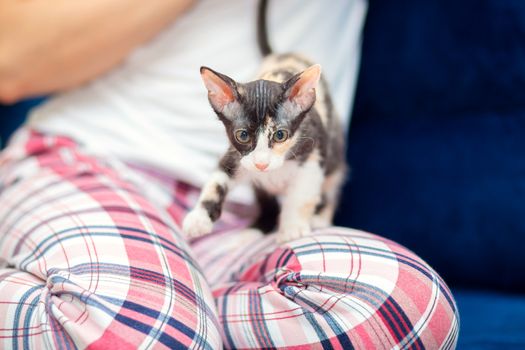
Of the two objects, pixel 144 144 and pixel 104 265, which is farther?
pixel 144 144

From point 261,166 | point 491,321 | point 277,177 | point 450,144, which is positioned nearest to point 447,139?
point 450,144

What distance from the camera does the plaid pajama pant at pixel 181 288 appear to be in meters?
0.66

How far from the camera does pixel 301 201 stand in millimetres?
778

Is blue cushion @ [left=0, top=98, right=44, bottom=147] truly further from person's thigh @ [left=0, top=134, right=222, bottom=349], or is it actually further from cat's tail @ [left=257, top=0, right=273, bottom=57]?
cat's tail @ [left=257, top=0, right=273, bottom=57]

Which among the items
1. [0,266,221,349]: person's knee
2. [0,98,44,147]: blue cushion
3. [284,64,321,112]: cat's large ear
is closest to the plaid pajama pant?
[0,266,221,349]: person's knee

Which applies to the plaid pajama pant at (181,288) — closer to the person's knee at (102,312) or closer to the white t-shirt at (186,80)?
the person's knee at (102,312)

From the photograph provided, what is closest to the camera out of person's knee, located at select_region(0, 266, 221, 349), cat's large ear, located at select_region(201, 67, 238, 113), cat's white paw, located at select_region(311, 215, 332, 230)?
cat's large ear, located at select_region(201, 67, 238, 113)

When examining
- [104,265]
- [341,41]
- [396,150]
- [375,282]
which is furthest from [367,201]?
[104,265]

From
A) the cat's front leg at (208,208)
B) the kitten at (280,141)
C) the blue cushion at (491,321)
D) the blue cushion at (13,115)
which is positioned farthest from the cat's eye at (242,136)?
the blue cushion at (13,115)

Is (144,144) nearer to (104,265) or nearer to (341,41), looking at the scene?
(104,265)

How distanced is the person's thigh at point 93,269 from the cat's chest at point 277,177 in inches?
6.7

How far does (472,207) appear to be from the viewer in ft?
3.37

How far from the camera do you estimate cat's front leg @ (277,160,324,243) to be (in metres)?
0.75

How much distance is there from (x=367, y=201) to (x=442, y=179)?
0.16 m
